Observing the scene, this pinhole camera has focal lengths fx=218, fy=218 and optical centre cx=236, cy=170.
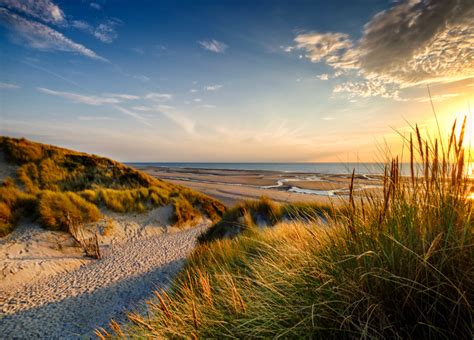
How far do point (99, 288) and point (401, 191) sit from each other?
674cm

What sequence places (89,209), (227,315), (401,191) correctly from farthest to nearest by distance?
(89,209)
(227,315)
(401,191)

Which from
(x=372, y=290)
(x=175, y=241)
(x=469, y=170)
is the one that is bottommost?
(x=175, y=241)

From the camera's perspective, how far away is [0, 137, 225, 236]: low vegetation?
8.23 m

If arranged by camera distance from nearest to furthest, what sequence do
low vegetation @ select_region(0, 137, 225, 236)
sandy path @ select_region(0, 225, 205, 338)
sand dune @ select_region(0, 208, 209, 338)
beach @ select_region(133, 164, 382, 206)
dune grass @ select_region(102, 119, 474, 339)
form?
dune grass @ select_region(102, 119, 474, 339) < beach @ select_region(133, 164, 382, 206) < sandy path @ select_region(0, 225, 205, 338) < sand dune @ select_region(0, 208, 209, 338) < low vegetation @ select_region(0, 137, 225, 236)

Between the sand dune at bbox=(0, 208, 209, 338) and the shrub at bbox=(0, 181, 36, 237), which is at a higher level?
the shrub at bbox=(0, 181, 36, 237)

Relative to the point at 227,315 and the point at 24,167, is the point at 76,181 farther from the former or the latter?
the point at 227,315

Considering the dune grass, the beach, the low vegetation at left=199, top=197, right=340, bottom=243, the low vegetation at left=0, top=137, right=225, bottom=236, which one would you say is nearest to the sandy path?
the low vegetation at left=199, top=197, right=340, bottom=243

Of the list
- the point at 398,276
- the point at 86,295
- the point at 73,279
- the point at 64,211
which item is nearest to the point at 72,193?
the point at 64,211

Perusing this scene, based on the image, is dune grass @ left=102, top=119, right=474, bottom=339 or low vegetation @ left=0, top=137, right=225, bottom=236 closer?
dune grass @ left=102, top=119, right=474, bottom=339

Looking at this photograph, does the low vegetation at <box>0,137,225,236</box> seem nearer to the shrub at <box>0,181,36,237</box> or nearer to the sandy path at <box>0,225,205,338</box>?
the shrub at <box>0,181,36,237</box>

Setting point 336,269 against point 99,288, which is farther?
point 99,288

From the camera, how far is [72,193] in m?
9.73

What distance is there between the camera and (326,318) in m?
1.56

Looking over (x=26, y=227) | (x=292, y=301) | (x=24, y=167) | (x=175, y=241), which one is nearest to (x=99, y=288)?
(x=175, y=241)
